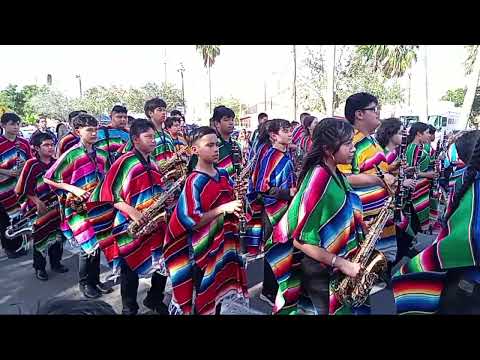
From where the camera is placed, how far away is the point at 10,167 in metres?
5.64

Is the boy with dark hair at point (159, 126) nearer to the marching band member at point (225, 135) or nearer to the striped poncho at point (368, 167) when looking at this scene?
the marching band member at point (225, 135)

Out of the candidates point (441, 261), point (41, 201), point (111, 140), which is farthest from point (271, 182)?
point (41, 201)

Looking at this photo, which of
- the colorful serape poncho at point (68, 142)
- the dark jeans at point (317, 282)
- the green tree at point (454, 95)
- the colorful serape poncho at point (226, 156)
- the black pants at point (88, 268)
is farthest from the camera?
the green tree at point (454, 95)

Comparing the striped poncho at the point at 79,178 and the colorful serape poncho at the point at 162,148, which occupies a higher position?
the colorful serape poncho at the point at 162,148

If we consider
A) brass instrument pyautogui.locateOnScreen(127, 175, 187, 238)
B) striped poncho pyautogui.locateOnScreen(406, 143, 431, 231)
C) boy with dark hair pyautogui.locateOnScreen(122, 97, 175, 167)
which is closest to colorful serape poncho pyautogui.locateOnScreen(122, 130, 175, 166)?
boy with dark hair pyautogui.locateOnScreen(122, 97, 175, 167)

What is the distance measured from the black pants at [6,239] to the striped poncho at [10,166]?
0.09m

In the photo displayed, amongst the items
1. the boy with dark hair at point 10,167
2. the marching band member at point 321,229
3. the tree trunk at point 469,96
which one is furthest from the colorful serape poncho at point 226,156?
the tree trunk at point 469,96

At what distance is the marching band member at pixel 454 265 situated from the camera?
6.82ft

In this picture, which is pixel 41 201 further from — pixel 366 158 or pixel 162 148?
pixel 366 158

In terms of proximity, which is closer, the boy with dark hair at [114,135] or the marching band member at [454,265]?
the marching band member at [454,265]

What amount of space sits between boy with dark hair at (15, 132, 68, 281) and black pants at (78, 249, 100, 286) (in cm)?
67

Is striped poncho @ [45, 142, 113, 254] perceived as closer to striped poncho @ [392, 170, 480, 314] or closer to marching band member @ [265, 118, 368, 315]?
marching band member @ [265, 118, 368, 315]

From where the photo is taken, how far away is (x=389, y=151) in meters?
4.34
